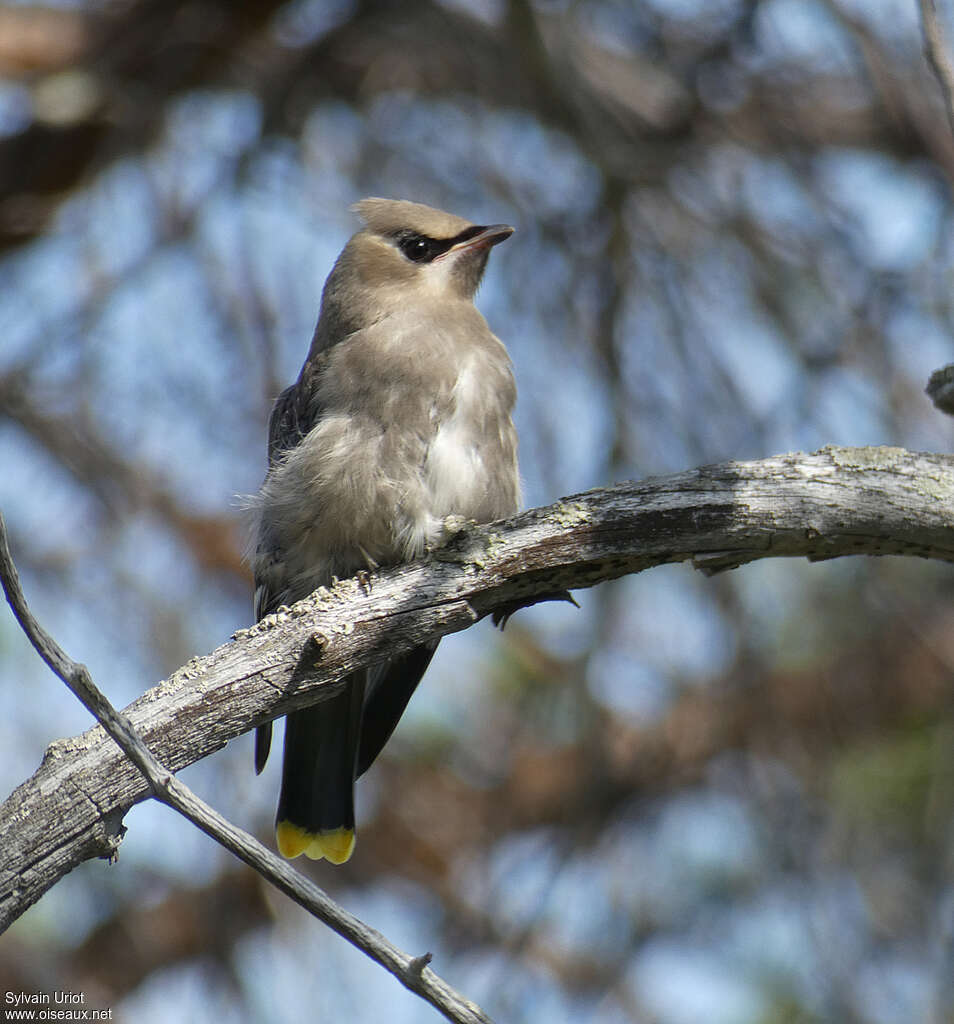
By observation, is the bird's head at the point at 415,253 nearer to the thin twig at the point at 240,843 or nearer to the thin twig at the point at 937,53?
the thin twig at the point at 937,53

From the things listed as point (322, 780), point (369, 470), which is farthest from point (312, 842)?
point (369, 470)

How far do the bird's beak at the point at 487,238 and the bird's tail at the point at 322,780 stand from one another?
1492mm

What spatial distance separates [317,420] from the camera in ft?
13.9

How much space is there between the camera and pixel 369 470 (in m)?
4.01

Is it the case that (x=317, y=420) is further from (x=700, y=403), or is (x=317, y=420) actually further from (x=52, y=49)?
(x=52, y=49)

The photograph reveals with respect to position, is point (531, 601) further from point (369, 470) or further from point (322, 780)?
point (322, 780)

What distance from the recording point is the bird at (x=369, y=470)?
4.00m

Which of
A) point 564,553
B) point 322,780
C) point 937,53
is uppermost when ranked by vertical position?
point 937,53

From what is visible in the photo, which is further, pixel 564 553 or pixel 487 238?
pixel 487 238

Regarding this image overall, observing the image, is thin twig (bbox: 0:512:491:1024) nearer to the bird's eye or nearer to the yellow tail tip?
the yellow tail tip

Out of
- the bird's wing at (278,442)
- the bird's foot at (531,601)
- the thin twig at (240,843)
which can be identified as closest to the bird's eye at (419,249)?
the bird's wing at (278,442)

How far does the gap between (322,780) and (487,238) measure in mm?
1865

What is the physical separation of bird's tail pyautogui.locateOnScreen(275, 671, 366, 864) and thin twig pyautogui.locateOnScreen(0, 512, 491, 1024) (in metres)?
1.92

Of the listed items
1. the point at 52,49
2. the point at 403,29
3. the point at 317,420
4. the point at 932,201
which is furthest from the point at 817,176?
the point at 52,49
